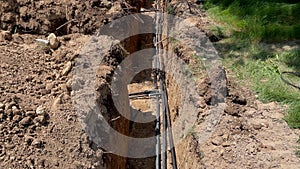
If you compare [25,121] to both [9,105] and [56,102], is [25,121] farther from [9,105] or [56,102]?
[56,102]

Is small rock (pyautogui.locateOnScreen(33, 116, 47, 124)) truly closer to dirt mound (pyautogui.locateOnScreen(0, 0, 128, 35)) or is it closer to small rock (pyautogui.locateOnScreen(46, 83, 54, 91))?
small rock (pyautogui.locateOnScreen(46, 83, 54, 91))

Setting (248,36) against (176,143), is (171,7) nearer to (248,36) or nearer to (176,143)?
(248,36)

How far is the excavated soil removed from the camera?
4254 millimetres

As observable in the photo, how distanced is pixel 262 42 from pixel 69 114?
3.62m

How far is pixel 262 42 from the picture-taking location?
6.76 metres

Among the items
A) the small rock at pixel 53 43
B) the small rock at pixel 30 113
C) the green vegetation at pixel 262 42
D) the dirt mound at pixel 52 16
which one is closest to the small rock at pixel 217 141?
the green vegetation at pixel 262 42

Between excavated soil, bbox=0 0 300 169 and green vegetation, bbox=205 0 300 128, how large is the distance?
231mm

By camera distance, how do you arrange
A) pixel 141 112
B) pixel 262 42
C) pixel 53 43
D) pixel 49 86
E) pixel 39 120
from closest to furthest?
pixel 39 120, pixel 49 86, pixel 53 43, pixel 262 42, pixel 141 112

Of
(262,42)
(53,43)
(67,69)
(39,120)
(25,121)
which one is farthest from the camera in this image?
(262,42)

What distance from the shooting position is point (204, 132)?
4.93 m

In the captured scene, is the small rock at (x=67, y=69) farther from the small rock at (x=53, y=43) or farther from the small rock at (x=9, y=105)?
the small rock at (x=9, y=105)

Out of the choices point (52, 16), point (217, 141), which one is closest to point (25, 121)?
point (217, 141)

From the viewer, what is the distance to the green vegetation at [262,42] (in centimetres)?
565

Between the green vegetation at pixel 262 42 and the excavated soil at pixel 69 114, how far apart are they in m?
0.23
